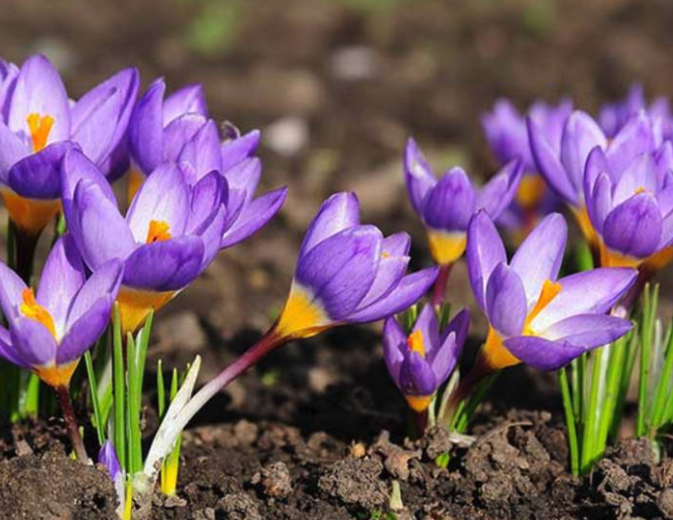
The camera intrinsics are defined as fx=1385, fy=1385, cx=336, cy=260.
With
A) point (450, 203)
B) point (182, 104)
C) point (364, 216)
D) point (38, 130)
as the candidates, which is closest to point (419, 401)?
point (450, 203)

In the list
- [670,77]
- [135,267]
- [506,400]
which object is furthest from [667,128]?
Answer: [670,77]

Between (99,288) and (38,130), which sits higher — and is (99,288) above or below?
below

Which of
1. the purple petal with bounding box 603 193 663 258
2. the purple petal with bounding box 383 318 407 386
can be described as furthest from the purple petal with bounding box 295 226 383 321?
the purple petal with bounding box 603 193 663 258

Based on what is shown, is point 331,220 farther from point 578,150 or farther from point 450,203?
point 578,150

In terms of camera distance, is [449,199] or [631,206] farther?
[449,199]

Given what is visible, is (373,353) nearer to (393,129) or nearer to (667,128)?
(667,128)

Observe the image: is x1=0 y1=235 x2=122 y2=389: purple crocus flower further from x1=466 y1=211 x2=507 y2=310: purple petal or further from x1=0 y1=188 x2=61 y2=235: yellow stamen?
x1=466 y1=211 x2=507 y2=310: purple petal
